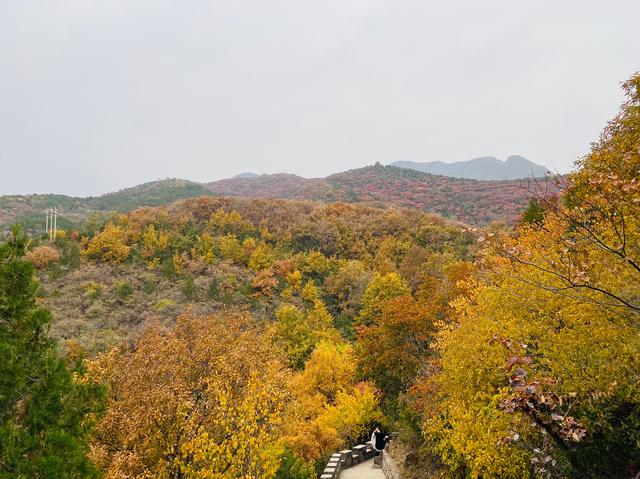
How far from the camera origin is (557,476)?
8938mm

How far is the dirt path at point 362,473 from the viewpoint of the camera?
1700 centimetres

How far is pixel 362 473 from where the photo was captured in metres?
17.5

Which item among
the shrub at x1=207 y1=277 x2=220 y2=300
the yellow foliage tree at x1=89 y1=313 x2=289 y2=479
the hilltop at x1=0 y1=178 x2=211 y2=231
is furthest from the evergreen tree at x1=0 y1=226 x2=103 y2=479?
the hilltop at x1=0 y1=178 x2=211 y2=231

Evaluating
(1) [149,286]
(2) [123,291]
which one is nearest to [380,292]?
(1) [149,286]

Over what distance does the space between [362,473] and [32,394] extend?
14062 mm

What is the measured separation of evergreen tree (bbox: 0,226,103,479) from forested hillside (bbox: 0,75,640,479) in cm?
2

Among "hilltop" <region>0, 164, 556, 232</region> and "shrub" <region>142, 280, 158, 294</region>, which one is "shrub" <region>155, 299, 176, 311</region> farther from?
"hilltop" <region>0, 164, 556, 232</region>

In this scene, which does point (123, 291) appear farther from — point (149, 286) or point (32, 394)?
point (32, 394)

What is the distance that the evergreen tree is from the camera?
594cm

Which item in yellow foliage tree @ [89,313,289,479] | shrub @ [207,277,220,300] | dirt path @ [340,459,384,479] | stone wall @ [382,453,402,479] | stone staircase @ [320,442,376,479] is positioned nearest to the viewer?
yellow foliage tree @ [89,313,289,479]

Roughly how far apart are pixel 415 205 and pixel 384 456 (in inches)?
2620

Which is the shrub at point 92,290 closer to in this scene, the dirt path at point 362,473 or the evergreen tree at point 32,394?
the dirt path at point 362,473

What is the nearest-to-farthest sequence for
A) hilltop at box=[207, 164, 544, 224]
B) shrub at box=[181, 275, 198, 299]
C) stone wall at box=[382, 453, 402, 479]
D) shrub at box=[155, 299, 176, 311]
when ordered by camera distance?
stone wall at box=[382, 453, 402, 479]
shrub at box=[155, 299, 176, 311]
shrub at box=[181, 275, 198, 299]
hilltop at box=[207, 164, 544, 224]

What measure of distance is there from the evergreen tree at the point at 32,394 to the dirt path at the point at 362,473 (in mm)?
12454
